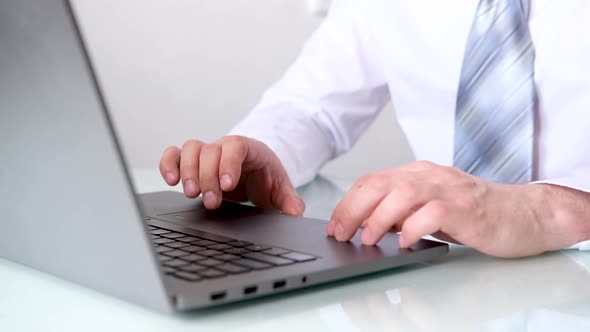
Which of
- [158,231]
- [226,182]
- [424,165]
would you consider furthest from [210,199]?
[424,165]

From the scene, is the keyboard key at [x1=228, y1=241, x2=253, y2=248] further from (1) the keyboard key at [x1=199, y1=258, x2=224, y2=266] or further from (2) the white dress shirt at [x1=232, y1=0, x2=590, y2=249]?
(2) the white dress shirt at [x1=232, y1=0, x2=590, y2=249]

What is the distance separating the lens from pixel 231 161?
35.1 inches

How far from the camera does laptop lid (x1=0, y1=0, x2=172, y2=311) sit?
0.43m

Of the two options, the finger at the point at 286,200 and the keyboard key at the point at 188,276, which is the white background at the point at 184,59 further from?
the keyboard key at the point at 188,276

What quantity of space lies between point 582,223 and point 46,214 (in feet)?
1.69

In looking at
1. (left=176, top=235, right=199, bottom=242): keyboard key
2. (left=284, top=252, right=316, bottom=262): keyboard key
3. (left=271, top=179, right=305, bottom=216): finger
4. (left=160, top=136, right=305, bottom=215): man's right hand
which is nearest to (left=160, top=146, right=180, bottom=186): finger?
(left=160, top=136, right=305, bottom=215): man's right hand

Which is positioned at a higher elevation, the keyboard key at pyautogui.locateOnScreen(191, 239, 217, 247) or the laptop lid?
the laptop lid

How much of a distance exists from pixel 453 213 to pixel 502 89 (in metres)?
0.43

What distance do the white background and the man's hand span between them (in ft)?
6.07

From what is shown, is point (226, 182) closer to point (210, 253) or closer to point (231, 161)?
point (231, 161)

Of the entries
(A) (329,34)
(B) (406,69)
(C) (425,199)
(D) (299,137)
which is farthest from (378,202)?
(A) (329,34)

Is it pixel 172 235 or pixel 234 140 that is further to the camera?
pixel 234 140

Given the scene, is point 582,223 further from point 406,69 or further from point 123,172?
point 406,69

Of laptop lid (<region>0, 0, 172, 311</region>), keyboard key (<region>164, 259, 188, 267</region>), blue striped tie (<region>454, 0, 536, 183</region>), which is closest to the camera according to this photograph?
laptop lid (<region>0, 0, 172, 311</region>)
